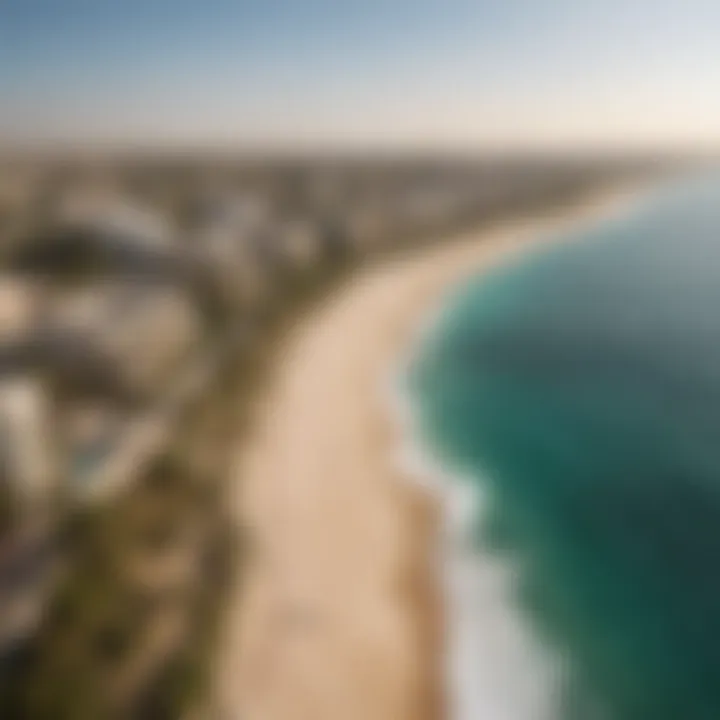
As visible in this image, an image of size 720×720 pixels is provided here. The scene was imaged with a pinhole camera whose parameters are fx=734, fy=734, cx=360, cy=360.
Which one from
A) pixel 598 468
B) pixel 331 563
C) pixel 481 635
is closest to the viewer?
pixel 481 635

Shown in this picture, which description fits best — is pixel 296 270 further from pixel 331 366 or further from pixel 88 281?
pixel 88 281

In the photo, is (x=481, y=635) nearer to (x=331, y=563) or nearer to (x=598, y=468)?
(x=331, y=563)

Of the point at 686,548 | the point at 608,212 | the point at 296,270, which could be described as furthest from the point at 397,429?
the point at 608,212

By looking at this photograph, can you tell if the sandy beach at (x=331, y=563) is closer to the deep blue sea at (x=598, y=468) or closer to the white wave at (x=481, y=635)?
the white wave at (x=481, y=635)

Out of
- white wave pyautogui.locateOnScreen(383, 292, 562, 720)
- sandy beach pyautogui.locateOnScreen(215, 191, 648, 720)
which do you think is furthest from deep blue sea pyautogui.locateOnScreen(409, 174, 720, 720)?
sandy beach pyautogui.locateOnScreen(215, 191, 648, 720)

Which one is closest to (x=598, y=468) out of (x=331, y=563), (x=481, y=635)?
(x=481, y=635)

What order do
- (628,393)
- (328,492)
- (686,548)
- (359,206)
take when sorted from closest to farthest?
1. (686,548)
2. (328,492)
3. (628,393)
4. (359,206)

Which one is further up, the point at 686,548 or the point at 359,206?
the point at 359,206
